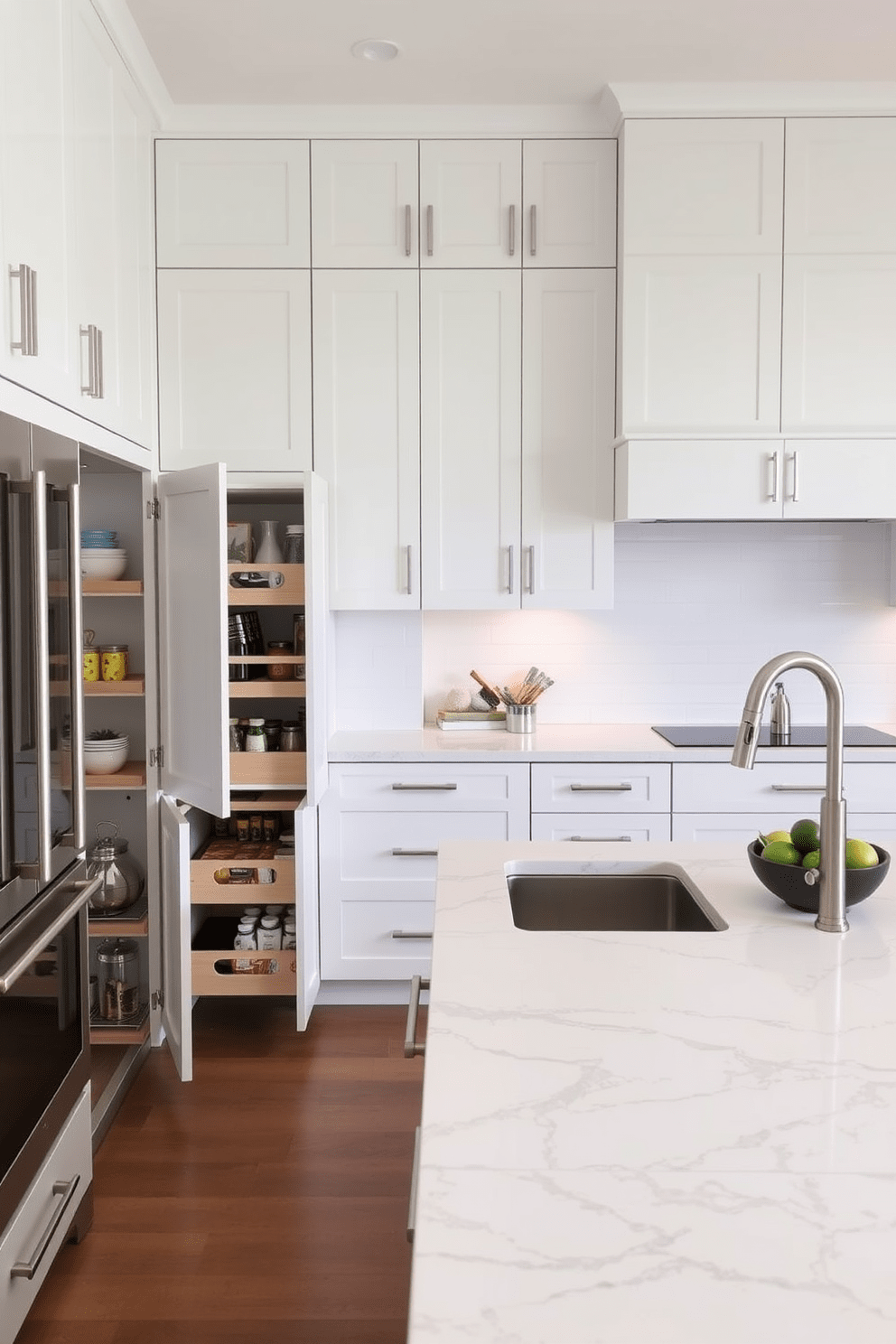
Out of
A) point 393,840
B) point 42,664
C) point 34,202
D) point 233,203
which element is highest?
point 233,203

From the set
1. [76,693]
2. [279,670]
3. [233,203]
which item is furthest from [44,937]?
[233,203]

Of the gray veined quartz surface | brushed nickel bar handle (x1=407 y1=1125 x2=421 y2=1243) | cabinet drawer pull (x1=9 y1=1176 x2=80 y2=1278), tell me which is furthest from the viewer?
cabinet drawer pull (x1=9 y1=1176 x2=80 y2=1278)

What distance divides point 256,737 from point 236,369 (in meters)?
1.15

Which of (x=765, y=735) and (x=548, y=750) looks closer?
(x=548, y=750)

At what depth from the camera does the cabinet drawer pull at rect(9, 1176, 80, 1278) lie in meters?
1.78

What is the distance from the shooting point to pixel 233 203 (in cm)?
330

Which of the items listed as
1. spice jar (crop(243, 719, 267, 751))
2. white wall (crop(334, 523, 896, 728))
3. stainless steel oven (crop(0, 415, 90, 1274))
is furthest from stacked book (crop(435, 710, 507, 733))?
stainless steel oven (crop(0, 415, 90, 1274))

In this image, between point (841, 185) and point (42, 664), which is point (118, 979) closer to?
point (42, 664)

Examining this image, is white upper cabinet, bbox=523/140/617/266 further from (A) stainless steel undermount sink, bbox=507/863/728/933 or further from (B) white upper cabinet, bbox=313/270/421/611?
(A) stainless steel undermount sink, bbox=507/863/728/933

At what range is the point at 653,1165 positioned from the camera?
3.22 feet

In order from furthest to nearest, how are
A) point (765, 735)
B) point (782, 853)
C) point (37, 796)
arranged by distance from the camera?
point (765, 735)
point (37, 796)
point (782, 853)

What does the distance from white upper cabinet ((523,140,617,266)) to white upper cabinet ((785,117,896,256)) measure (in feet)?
1.79

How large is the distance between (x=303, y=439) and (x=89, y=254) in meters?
0.99

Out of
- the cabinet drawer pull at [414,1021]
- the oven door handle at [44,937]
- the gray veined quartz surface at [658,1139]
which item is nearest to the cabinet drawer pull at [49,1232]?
the oven door handle at [44,937]
